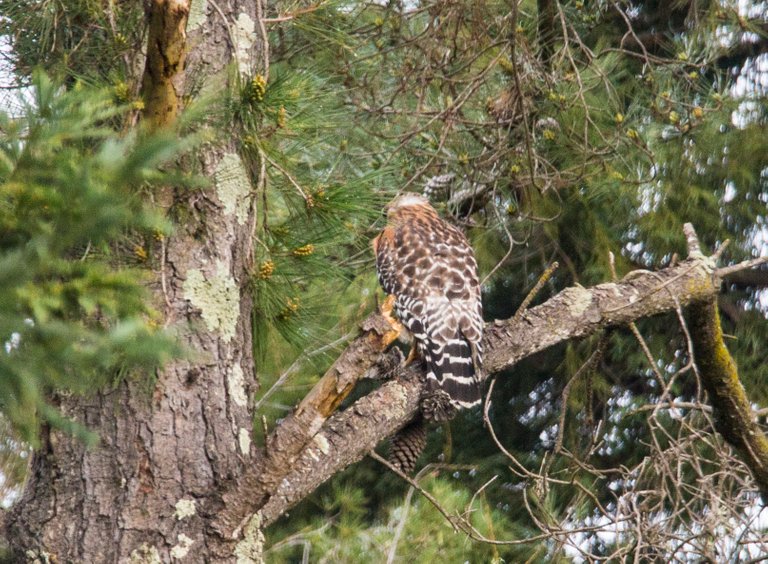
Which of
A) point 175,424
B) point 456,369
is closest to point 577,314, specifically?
point 456,369

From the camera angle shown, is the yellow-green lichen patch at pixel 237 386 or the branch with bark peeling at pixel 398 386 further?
the yellow-green lichen patch at pixel 237 386

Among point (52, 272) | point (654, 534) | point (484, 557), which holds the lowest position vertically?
point (484, 557)

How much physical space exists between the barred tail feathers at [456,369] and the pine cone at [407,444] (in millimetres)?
269

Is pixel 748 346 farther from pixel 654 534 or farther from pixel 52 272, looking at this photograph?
pixel 52 272

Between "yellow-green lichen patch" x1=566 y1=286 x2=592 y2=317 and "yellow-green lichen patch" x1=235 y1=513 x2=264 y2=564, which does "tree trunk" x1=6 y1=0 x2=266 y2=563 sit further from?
"yellow-green lichen patch" x1=566 y1=286 x2=592 y2=317

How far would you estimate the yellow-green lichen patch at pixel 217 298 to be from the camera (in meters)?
2.96

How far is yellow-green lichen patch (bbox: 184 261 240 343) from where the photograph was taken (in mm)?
2955

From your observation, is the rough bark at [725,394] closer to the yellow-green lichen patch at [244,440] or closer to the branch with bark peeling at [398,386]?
the branch with bark peeling at [398,386]

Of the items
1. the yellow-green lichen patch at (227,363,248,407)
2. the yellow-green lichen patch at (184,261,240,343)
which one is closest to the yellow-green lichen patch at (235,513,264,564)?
the yellow-green lichen patch at (227,363,248,407)

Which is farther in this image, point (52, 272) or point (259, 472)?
point (259, 472)

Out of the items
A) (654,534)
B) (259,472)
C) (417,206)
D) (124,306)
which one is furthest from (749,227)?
(124,306)

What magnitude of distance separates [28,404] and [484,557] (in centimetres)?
377

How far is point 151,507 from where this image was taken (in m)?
2.71

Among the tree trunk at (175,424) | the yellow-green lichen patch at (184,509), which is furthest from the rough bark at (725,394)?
the yellow-green lichen patch at (184,509)
